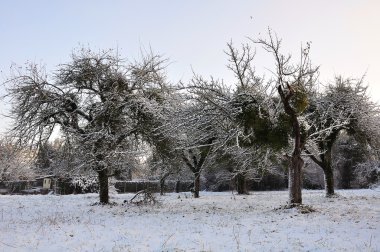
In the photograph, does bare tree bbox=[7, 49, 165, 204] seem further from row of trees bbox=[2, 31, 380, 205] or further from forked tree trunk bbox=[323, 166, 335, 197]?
forked tree trunk bbox=[323, 166, 335, 197]

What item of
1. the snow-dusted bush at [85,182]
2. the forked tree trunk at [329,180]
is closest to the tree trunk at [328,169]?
the forked tree trunk at [329,180]

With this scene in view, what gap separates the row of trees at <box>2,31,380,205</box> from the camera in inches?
694

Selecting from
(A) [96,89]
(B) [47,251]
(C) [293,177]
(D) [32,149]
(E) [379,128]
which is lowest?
(B) [47,251]

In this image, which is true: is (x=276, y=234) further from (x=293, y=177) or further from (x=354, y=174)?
(x=354, y=174)

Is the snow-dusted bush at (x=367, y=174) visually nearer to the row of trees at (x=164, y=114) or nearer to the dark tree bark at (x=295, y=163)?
the row of trees at (x=164, y=114)

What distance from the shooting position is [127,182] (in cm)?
5622

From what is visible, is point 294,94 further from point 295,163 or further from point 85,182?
point 85,182

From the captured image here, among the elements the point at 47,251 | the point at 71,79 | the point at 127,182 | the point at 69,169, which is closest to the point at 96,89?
the point at 71,79

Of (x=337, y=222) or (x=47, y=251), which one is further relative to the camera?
(x=337, y=222)

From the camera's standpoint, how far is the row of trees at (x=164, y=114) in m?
17.6

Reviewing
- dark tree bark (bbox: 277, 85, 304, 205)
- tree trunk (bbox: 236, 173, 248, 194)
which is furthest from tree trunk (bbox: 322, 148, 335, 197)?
tree trunk (bbox: 236, 173, 248, 194)

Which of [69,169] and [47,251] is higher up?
[69,169]

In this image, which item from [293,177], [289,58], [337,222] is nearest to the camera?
[337,222]

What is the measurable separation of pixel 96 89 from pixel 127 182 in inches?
1337
